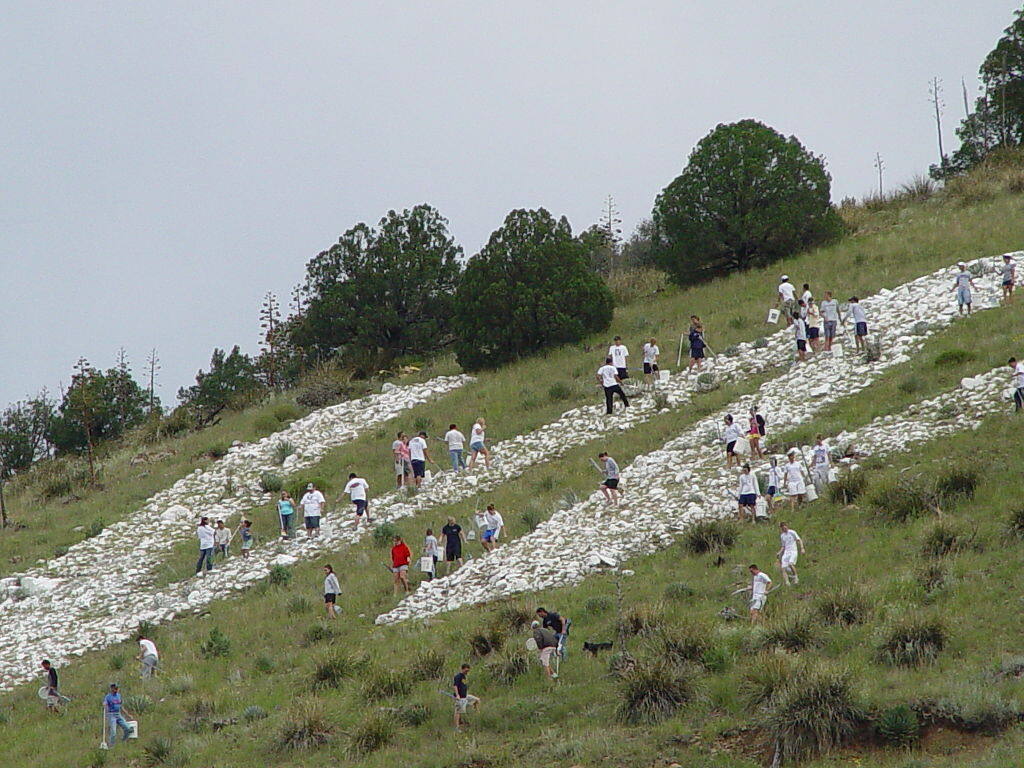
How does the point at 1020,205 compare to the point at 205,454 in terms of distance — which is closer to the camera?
the point at 205,454

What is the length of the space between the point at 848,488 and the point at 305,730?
1100 cm

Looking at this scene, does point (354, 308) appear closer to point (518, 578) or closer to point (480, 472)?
point (480, 472)

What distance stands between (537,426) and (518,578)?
1046cm

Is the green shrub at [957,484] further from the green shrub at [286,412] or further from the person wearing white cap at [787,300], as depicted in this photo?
the green shrub at [286,412]

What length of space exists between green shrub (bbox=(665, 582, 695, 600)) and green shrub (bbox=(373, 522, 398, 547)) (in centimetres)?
826

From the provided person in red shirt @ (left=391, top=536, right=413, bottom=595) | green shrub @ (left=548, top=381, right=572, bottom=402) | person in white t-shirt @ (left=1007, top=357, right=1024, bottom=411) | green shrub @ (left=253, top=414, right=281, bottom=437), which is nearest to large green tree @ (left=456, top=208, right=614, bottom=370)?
green shrub @ (left=548, top=381, right=572, bottom=402)

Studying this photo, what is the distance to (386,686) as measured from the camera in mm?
18719

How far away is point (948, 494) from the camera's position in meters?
20.5

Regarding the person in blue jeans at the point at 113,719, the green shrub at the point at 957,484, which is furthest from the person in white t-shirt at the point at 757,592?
the person in blue jeans at the point at 113,719

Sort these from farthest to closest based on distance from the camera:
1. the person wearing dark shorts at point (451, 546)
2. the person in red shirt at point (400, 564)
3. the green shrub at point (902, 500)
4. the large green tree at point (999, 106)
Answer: the large green tree at point (999, 106) → the person wearing dark shorts at point (451, 546) → the person in red shirt at point (400, 564) → the green shrub at point (902, 500)

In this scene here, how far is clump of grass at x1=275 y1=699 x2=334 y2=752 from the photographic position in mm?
17375

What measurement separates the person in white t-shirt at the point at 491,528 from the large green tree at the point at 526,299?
16.5m

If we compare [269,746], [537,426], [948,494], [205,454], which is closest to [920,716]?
[948,494]

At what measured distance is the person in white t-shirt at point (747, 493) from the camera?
22438 millimetres
